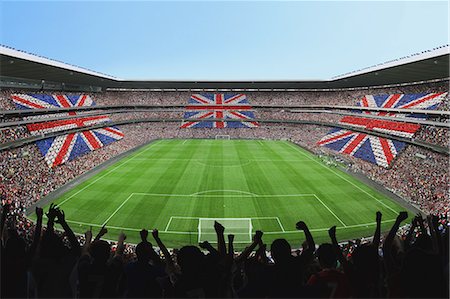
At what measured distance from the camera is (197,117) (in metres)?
65.7

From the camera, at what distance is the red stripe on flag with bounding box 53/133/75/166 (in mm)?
31778

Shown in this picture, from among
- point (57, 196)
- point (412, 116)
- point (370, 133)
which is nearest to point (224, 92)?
point (370, 133)

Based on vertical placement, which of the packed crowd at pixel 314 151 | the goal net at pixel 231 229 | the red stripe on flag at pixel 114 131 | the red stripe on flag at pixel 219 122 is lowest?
the goal net at pixel 231 229

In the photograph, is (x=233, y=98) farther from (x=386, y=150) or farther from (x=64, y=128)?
(x=386, y=150)

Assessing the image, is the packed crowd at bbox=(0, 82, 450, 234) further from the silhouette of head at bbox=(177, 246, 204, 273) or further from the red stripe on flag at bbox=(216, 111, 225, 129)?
the silhouette of head at bbox=(177, 246, 204, 273)

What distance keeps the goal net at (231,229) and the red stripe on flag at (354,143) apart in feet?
84.9

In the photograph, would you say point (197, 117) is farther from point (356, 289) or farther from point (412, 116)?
point (356, 289)

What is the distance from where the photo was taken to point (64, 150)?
34.6 m

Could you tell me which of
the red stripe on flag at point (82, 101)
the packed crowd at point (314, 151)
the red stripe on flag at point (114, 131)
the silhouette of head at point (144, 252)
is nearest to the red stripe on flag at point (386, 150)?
the packed crowd at point (314, 151)

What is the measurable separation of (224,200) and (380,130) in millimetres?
25832

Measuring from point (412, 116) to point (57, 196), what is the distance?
38.7m

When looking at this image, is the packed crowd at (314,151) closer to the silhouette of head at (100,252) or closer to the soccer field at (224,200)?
the soccer field at (224,200)

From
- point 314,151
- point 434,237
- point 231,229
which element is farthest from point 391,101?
point 434,237

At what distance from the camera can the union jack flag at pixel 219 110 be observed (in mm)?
64750
